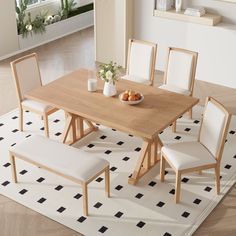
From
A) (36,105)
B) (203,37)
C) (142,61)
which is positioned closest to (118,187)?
(36,105)

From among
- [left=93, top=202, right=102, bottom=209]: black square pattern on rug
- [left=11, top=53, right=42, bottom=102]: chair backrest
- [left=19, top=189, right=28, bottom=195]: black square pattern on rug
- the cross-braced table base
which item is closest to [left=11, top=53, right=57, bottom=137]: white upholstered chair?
[left=11, top=53, right=42, bottom=102]: chair backrest

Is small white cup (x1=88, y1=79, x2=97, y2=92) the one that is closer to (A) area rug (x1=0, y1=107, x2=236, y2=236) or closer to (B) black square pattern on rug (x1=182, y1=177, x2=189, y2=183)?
(A) area rug (x1=0, y1=107, x2=236, y2=236)

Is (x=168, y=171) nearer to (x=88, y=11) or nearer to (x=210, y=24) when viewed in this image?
(x=210, y=24)

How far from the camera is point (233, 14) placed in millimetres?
6969

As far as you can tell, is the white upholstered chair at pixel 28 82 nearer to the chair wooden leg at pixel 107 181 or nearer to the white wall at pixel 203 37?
the chair wooden leg at pixel 107 181

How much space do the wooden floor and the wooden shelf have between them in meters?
0.91

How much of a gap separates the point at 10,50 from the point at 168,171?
172 inches

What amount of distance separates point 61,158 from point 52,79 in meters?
3.11

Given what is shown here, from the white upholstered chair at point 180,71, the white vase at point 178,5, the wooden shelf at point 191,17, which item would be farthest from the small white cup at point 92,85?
the white vase at point 178,5

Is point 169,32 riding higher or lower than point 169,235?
higher

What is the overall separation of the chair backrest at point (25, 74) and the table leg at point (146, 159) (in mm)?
1686

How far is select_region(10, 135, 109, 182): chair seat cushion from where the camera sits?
4.63 metres

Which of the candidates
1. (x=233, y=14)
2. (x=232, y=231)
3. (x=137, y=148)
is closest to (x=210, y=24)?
(x=233, y=14)

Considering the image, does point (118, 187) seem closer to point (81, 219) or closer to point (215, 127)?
point (81, 219)
